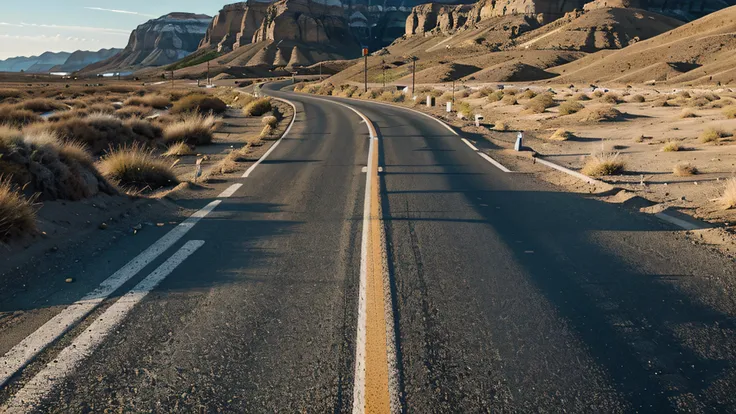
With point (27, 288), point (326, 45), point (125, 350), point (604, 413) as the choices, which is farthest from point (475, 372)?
point (326, 45)

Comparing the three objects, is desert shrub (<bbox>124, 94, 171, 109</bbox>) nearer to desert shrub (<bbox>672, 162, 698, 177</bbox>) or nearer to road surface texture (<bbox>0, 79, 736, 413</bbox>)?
road surface texture (<bbox>0, 79, 736, 413</bbox>)

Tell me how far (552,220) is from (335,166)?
7.03 m

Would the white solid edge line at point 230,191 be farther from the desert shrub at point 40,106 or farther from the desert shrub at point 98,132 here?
the desert shrub at point 40,106

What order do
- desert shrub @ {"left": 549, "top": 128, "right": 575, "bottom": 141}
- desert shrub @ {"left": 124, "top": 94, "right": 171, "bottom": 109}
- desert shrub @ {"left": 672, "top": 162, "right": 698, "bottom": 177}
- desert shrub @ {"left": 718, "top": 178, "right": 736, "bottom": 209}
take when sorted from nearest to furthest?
desert shrub @ {"left": 718, "top": 178, "right": 736, "bottom": 209}, desert shrub @ {"left": 672, "top": 162, "right": 698, "bottom": 177}, desert shrub @ {"left": 549, "top": 128, "right": 575, "bottom": 141}, desert shrub @ {"left": 124, "top": 94, "right": 171, "bottom": 109}

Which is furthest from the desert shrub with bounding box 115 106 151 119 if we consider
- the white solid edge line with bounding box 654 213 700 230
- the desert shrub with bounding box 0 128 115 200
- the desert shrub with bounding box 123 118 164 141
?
the white solid edge line with bounding box 654 213 700 230

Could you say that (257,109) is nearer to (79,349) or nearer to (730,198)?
(730,198)

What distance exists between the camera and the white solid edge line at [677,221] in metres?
7.61

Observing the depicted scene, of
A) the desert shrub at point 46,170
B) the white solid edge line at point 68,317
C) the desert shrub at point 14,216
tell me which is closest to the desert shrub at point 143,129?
the desert shrub at point 46,170

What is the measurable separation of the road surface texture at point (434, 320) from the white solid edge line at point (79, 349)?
0.04 meters

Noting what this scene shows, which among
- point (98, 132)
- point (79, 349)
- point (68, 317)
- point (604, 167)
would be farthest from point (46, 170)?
point (98, 132)

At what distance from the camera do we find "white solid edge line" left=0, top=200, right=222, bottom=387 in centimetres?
393

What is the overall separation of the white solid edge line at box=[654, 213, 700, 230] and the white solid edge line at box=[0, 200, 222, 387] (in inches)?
288

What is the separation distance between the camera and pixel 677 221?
314 inches

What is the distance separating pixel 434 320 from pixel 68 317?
128 inches
